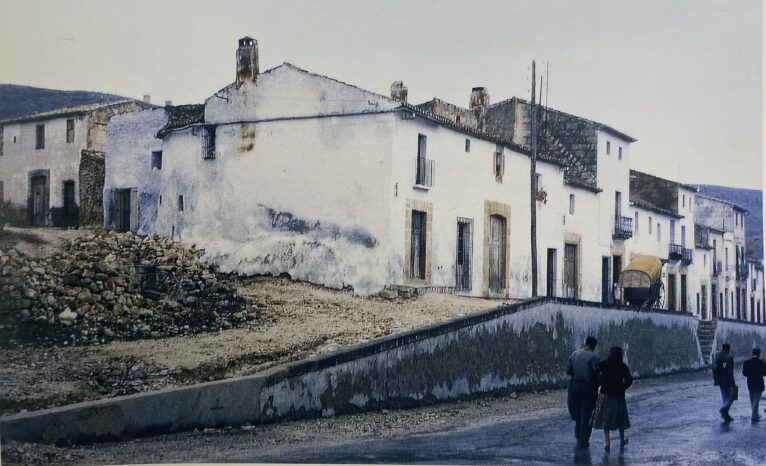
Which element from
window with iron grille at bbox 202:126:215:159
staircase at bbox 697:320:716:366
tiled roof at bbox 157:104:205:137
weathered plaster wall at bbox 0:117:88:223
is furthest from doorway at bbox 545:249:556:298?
weathered plaster wall at bbox 0:117:88:223

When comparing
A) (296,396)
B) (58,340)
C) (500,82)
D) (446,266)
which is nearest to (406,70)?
(500,82)

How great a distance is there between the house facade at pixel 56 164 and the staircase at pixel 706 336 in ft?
26.4

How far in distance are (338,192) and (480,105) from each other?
8.00 ft

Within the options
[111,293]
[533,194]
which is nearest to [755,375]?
[533,194]

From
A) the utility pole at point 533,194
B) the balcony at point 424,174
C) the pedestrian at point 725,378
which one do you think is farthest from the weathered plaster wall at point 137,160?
the pedestrian at point 725,378

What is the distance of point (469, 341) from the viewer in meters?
12.4

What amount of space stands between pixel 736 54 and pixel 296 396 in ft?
20.1

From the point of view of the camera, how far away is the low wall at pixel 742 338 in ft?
35.2

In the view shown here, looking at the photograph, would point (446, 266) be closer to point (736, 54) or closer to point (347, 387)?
point (347, 387)

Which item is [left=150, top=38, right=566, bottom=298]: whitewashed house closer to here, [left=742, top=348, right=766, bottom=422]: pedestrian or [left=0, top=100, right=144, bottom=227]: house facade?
[left=0, top=100, right=144, bottom=227]: house facade

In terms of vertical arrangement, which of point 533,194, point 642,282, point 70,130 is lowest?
point 642,282

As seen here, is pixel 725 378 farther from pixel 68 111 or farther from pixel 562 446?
pixel 68 111

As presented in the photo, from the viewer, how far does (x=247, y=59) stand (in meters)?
12.3

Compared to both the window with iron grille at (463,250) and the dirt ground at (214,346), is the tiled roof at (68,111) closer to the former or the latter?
the dirt ground at (214,346)
